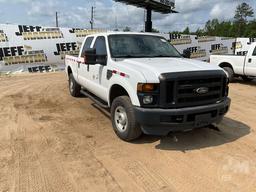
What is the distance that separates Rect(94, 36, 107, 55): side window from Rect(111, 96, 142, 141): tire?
137cm

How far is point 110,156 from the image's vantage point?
15.2 ft

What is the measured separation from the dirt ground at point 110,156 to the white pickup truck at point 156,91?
0.43 meters

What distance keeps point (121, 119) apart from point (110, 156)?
823mm

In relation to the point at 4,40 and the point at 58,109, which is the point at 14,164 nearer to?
the point at 58,109

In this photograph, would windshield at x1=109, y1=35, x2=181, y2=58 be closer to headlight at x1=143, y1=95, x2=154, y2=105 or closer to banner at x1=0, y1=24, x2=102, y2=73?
headlight at x1=143, y1=95, x2=154, y2=105


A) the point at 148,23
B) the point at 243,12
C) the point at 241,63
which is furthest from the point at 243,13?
the point at 241,63

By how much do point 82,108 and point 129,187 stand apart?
417 centimetres

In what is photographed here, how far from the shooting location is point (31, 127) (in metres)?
6.07

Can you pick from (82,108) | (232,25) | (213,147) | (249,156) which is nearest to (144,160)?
(213,147)

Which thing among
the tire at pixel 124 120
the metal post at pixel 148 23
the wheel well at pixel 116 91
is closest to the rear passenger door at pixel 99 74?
the wheel well at pixel 116 91

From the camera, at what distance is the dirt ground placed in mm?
3814

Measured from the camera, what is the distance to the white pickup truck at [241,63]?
11320 mm

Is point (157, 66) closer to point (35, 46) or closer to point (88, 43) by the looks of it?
point (88, 43)

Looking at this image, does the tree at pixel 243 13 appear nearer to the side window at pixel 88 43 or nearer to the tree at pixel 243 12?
the tree at pixel 243 12
